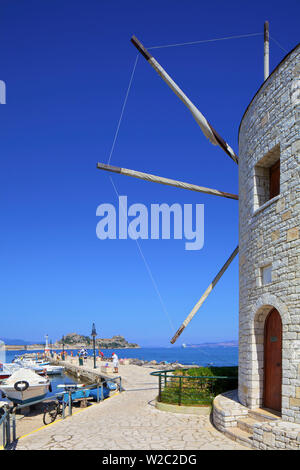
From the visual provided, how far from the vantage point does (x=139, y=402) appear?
1330 centimetres

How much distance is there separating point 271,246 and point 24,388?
1463 cm

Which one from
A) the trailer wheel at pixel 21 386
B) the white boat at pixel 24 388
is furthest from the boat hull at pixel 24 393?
the trailer wheel at pixel 21 386

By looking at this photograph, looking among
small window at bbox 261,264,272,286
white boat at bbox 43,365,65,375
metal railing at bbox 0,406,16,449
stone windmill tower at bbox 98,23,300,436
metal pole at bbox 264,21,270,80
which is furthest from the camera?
white boat at bbox 43,365,65,375

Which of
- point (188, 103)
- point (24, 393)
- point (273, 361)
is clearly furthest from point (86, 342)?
point (273, 361)

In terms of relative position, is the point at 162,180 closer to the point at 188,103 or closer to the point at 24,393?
the point at 188,103

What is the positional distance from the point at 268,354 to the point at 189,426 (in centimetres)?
263

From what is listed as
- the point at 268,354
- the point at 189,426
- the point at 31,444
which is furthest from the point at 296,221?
the point at 31,444

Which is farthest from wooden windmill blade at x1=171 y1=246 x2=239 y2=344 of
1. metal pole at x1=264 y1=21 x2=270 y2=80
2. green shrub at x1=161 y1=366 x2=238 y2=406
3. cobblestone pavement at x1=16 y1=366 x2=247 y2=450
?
metal pole at x1=264 y1=21 x2=270 y2=80

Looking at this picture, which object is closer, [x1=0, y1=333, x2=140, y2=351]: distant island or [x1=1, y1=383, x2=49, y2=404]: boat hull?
[x1=1, y1=383, x2=49, y2=404]: boat hull

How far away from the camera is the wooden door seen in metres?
8.59

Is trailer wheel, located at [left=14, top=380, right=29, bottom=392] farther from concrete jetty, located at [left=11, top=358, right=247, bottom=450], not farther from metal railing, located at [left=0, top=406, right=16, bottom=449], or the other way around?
metal railing, located at [left=0, top=406, right=16, bottom=449]

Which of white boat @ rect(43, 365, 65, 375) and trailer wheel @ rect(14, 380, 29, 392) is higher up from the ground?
trailer wheel @ rect(14, 380, 29, 392)

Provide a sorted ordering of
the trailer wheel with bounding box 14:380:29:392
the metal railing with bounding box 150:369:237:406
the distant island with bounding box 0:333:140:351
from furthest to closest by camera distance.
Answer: the distant island with bounding box 0:333:140:351, the trailer wheel with bounding box 14:380:29:392, the metal railing with bounding box 150:369:237:406

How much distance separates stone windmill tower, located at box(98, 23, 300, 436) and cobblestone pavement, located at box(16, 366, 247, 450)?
4.74 feet
